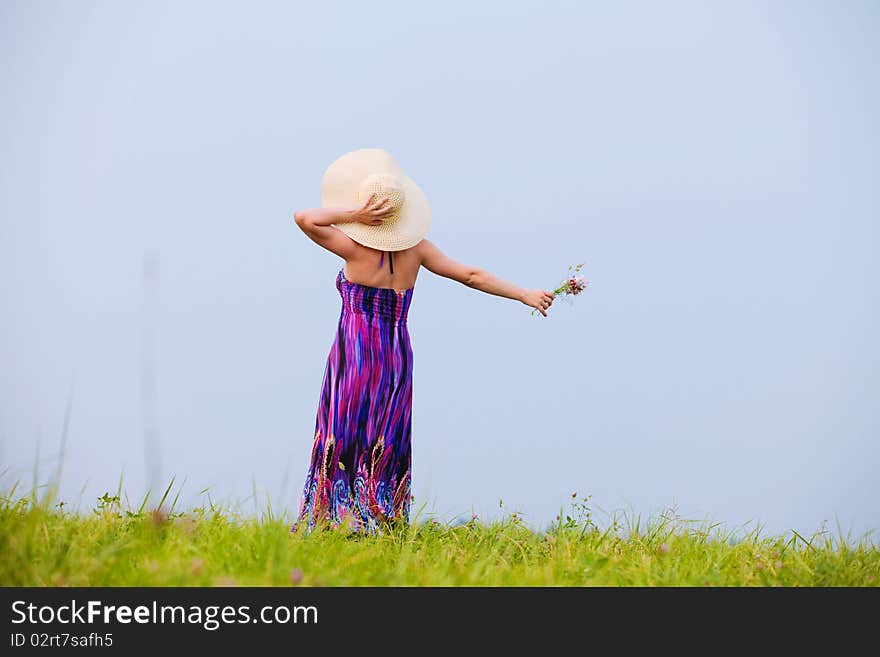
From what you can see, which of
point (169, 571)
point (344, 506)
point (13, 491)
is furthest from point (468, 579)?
point (13, 491)

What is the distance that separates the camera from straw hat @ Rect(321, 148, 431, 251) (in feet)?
16.0

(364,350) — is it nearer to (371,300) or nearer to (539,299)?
(371,300)

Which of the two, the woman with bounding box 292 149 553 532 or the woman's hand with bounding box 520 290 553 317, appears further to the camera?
the woman's hand with bounding box 520 290 553 317

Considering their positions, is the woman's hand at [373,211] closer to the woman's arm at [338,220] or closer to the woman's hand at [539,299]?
the woman's arm at [338,220]

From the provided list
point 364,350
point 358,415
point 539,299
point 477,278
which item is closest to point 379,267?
point 364,350

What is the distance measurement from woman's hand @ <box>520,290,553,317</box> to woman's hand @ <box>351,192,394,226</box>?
3.10 ft

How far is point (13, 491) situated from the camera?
15.2ft

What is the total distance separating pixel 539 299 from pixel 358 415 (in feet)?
4.07

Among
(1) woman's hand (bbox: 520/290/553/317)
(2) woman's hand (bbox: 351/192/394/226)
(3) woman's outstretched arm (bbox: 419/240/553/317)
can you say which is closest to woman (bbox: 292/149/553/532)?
(2) woman's hand (bbox: 351/192/394/226)

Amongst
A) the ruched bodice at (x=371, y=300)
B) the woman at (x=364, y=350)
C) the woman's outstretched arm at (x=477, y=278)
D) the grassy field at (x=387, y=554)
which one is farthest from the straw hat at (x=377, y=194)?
the grassy field at (x=387, y=554)

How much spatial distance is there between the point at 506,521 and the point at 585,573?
152 centimetres

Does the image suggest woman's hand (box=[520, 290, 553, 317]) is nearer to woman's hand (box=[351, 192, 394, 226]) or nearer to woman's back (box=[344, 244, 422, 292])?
woman's back (box=[344, 244, 422, 292])

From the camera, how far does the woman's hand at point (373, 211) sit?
15.9 feet

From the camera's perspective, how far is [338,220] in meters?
4.83
